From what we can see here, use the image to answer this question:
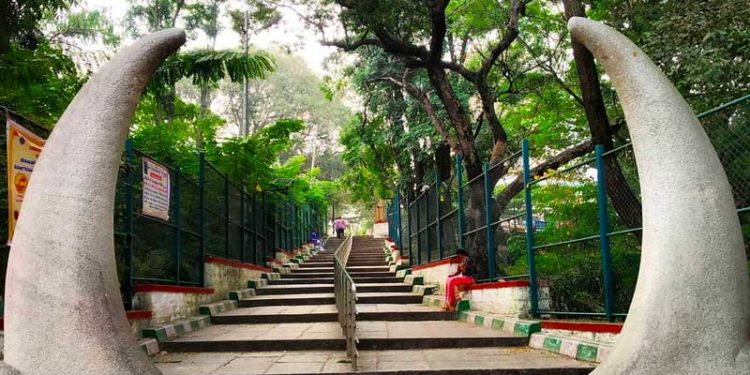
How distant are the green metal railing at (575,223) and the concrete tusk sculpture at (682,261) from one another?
69 centimetres

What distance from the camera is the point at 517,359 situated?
5.87m

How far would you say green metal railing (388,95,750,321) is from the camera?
5.12 m

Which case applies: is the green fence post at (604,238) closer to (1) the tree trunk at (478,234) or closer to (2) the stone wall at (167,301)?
(1) the tree trunk at (478,234)

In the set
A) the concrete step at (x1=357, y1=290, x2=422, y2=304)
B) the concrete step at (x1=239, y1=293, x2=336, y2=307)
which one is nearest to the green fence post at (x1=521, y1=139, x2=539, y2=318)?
the concrete step at (x1=357, y1=290, x2=422, y2=304)

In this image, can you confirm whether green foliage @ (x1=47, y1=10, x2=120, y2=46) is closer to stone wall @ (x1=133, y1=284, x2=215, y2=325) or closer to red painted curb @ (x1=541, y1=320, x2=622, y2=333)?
stone wall @ (x1=133, y1=284, x2=215, y2=325)

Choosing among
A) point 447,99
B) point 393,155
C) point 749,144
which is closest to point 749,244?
point 749,144

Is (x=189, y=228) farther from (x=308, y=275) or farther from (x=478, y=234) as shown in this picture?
(x=308, y=275)

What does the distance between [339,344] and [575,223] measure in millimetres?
3921

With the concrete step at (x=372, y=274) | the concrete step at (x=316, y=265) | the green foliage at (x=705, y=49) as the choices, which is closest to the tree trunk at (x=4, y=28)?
the green foliage at (x=705, y=49)

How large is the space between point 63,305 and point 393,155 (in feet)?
52.3

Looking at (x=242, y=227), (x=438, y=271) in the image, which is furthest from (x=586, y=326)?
(x=242, y=227)

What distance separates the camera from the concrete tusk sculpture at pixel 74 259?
3691 mm

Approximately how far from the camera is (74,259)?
3826 millimetres

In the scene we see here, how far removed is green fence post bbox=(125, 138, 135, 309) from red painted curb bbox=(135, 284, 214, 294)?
11cm
